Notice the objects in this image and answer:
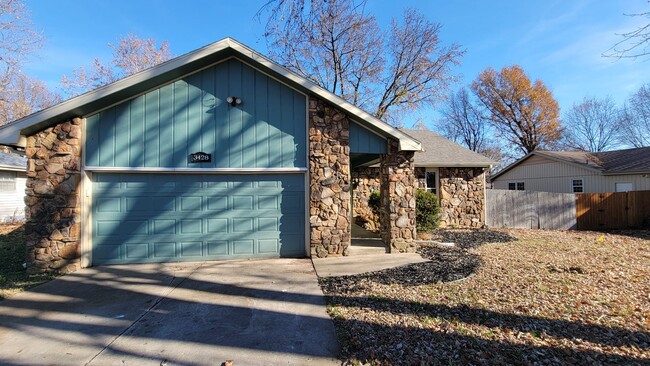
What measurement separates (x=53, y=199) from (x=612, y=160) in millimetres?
26027

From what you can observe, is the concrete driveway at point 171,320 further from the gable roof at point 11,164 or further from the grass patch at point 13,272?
the gable roof at point 11,164

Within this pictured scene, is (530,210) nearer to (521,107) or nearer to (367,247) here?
(367,247)

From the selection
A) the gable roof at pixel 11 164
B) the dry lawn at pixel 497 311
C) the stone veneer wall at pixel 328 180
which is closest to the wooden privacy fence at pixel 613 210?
the dry lawn at pixel 497 311

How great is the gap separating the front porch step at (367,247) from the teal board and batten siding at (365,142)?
246 cm

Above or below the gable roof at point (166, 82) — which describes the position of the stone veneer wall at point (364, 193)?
below

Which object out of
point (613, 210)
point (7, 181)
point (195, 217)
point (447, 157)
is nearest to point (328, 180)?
point (195, 217)

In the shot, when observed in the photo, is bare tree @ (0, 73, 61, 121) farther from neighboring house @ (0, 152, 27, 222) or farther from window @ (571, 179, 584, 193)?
window @ (571, 179, 584, 193)

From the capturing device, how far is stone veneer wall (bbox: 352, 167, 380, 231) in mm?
13062

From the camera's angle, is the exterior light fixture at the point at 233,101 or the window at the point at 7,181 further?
the window at the point at 7,181

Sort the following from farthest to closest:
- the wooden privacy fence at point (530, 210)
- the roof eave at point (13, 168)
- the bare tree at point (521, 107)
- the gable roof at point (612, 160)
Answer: the bare tree at point (521, 107) < the gable roof at point (612, 160) < the roof eave at point (13, 168) < the wooden privacy fence at point (530, 210)

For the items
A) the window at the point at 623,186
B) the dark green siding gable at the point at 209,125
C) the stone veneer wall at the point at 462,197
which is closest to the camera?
the dark green siding gable at the point at 209,125

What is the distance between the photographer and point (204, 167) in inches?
294

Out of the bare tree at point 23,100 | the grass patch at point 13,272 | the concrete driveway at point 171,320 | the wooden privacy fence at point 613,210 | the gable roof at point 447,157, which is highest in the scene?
the bare tree at point 23,100

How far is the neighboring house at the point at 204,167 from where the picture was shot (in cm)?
680
